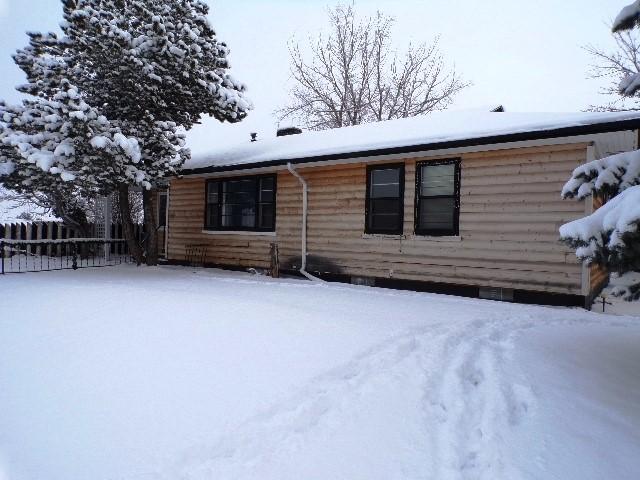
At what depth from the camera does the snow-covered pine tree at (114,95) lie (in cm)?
910

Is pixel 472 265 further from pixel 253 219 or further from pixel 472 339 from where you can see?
pixel 253 219

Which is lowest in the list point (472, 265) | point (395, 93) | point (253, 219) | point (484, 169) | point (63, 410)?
point (63, 410)

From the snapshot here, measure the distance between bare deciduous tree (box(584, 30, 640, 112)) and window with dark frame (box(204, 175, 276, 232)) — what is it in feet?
68.0

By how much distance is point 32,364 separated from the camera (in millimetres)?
3631

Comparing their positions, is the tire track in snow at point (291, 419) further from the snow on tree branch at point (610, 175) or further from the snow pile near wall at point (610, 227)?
the snow on tree branch at point (610, 175)

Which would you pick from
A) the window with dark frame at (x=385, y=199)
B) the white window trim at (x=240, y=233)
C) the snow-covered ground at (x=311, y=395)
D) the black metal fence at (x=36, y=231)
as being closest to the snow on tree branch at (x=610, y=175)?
the snow-covered ground at (x=311, y=395)

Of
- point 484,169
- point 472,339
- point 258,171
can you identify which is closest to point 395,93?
point 258,171

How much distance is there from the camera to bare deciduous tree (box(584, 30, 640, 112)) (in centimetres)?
2167

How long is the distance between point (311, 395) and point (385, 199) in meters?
6.89

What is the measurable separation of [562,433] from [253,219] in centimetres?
1042

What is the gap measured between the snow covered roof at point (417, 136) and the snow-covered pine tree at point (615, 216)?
10.2ft

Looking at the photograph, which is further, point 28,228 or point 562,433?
point 28,228

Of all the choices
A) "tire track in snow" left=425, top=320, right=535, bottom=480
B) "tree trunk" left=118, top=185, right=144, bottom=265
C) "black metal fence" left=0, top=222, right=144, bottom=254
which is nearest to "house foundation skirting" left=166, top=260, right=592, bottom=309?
"tire track in snow" left=425, top=320, right=535, bottom=480

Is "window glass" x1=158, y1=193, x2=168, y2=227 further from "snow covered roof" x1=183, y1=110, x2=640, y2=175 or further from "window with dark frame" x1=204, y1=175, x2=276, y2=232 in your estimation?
"window with dark frame" x1=204, y1=175, x2=276, y2=232
